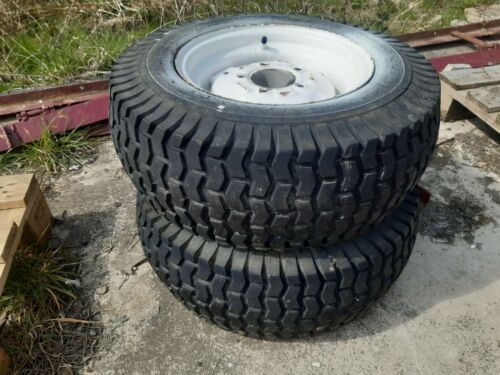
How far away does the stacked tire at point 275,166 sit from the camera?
1.28 m

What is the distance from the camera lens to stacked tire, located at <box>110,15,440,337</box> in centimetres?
128

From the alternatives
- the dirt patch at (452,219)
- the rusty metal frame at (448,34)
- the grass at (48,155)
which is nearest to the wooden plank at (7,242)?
the grass at (48,155)

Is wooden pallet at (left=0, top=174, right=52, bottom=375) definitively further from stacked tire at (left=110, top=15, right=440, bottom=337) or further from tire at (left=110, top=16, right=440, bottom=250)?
tire at (left=110, top=16, right=440, bottom=250)

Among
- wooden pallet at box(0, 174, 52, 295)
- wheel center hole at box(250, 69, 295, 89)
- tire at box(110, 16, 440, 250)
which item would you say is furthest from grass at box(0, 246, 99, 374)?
wheel center hole at box(250, 69, 295, 89)

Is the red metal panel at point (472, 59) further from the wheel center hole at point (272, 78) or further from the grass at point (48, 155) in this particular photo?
the grass at point (48, 155)

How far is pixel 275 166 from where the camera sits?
1.25m

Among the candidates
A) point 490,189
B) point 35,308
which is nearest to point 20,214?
point 35,308

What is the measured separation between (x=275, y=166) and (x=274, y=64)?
2.68 ft

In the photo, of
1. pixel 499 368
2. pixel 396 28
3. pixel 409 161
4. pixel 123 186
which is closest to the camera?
pixel 409 161

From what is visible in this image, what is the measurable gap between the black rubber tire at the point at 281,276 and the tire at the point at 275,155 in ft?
0.25

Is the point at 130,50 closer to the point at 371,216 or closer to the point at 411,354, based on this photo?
the point at 371,216

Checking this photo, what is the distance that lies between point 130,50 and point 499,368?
1835 millimetres

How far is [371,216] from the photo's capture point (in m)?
1.43

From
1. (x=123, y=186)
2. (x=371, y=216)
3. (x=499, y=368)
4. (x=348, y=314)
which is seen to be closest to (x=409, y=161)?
(x=371, y=216)
